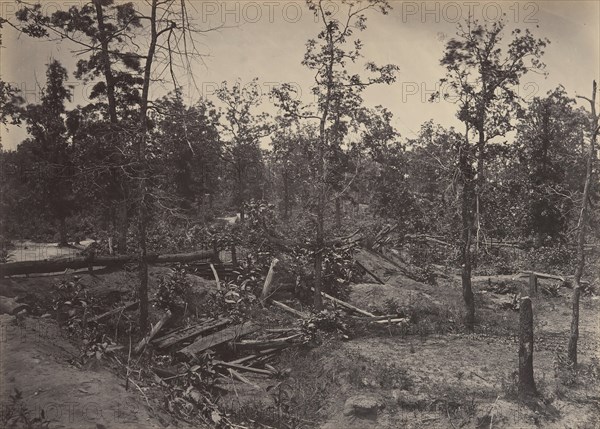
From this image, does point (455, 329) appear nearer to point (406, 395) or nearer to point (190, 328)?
point (406, 395)

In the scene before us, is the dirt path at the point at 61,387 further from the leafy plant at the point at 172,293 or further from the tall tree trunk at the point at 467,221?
the tall tree trunk at the point at 467,221

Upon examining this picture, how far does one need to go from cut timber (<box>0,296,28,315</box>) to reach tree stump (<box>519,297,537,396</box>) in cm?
1124

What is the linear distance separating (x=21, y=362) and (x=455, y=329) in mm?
12066

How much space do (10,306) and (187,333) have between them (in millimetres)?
4069

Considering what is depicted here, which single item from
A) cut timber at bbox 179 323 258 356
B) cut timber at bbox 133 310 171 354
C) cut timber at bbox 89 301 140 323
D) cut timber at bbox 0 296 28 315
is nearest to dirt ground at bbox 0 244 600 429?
cut timber at bbox 0 296 28 315

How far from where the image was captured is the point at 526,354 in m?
9.42

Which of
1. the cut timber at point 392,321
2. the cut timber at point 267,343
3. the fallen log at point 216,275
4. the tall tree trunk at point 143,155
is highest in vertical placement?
the tall tree trunk at point 143,155

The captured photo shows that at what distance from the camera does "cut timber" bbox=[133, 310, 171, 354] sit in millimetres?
10383

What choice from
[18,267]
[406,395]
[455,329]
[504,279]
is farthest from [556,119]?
[18,267]

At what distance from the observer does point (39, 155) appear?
A: 24.8 metres

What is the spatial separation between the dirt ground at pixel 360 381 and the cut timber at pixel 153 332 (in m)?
1.59

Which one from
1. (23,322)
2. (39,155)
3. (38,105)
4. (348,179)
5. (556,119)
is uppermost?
(556,119)

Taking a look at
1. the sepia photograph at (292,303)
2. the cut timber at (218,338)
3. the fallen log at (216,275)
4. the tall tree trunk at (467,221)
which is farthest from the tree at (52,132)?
the tall tree trunk at (467,221)

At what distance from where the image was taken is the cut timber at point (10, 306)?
9.77 metres
